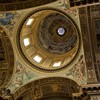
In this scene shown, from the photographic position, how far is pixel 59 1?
18047 millimetres

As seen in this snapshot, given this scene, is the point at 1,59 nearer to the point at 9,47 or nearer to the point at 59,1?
the point at 9,47

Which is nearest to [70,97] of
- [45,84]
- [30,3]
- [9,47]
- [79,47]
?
[45,84]

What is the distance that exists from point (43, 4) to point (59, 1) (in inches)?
38.2

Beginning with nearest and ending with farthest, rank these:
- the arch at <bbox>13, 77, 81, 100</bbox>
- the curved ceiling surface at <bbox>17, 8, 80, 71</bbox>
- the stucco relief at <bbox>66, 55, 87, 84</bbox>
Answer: the stucco relief at <bbox>66, 55, 87, 84</bbox>
the arch at <bbox>13, 77, 81, 100</bbox>
the curved ceiling surface at <bbox>17, 8, 80, 71</bbox>

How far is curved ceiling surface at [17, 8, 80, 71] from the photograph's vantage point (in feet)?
64.3

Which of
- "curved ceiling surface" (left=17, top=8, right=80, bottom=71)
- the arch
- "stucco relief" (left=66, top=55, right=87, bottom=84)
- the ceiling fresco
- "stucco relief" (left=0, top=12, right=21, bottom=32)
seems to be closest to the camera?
the ceiling fresco

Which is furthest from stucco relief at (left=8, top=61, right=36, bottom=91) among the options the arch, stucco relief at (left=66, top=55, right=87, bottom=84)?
stucco relief at (left=66, top=55, right=87, bottom=84)

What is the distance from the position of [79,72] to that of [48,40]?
4.81m

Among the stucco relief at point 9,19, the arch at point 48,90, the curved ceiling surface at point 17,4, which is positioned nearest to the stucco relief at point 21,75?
the arch at point 48,90

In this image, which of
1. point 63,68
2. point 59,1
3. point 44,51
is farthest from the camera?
point 44,51

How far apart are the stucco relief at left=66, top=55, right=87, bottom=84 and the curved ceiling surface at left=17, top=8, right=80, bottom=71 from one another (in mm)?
493

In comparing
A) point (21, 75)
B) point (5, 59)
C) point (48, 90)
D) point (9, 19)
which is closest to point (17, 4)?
point (9, 19)

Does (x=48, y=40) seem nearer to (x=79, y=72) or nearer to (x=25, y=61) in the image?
(x=25, y=61)

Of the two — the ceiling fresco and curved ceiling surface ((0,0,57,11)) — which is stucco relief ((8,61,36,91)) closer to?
the ceiling fresco
